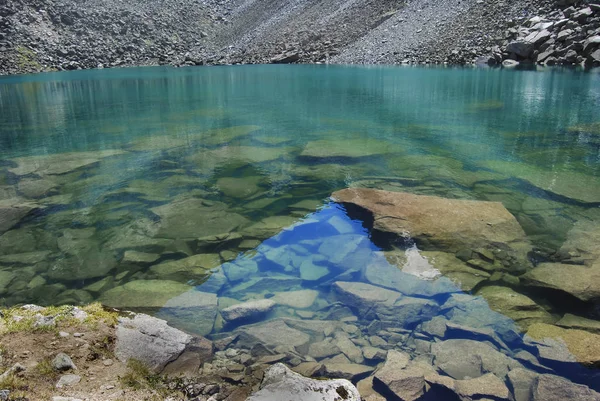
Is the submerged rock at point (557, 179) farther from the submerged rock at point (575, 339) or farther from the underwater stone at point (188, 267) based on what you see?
the underwater stone at point (188, 267)

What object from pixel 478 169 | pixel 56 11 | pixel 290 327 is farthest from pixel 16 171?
pixel 56 11

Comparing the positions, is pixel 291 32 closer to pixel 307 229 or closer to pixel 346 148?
pixel 346 148

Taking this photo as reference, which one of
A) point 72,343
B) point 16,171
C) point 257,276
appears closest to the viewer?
point 72,343

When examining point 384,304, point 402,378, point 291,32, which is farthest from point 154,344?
point 291,32

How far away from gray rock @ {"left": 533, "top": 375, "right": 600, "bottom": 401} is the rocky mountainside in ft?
130

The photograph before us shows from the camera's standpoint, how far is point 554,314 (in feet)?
15.7

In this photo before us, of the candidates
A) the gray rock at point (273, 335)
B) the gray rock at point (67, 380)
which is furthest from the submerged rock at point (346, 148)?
the gray rock at point (67, 380)

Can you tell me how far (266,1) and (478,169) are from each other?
95171 mm

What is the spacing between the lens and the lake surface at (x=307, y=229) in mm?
4734

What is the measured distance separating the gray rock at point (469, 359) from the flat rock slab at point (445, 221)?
7.00 feet

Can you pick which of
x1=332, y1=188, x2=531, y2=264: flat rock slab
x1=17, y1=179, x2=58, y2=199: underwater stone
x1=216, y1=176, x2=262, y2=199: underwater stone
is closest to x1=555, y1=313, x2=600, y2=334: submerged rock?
x1=332, y1=188, x2=531, y2=264: flat rock slab

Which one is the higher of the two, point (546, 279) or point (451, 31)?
point (451, 31)

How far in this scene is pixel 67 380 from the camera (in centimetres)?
331

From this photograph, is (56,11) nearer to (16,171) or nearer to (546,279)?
(16,171)
